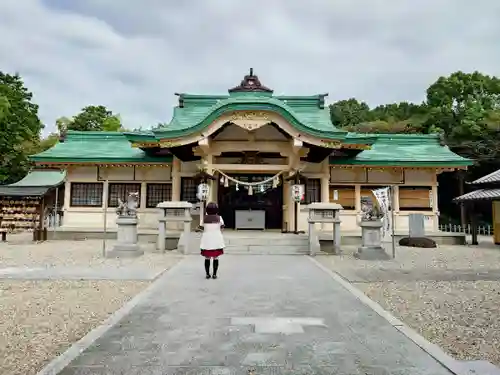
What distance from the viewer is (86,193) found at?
1952cm

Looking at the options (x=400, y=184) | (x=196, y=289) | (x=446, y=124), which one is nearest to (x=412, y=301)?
(x=196, y=289)

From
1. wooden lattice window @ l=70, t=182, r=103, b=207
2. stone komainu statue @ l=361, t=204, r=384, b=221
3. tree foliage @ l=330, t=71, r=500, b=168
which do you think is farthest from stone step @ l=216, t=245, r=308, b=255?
tree foliage @ l=330, t=71, r=500, b=168

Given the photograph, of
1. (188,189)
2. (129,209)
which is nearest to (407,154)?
(188,189)

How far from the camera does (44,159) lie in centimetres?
1866

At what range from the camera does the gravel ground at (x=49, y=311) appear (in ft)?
13.3

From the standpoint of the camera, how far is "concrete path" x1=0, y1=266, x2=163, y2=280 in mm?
8594

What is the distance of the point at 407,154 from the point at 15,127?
27.5m

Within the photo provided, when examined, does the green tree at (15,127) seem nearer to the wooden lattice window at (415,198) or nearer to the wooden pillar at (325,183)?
the wooden pillar at (325,183)

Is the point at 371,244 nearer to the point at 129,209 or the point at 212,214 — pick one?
the point at 212,214

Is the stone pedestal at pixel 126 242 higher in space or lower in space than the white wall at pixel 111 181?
lower

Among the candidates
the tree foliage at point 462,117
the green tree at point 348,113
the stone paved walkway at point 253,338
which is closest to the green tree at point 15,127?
the stone paved walkway at point 253,338

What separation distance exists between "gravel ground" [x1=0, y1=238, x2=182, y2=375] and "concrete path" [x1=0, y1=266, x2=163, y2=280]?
1.23 ft

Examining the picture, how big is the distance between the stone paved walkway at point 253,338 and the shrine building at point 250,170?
10.2 metres

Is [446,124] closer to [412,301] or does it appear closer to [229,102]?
[229,102]
